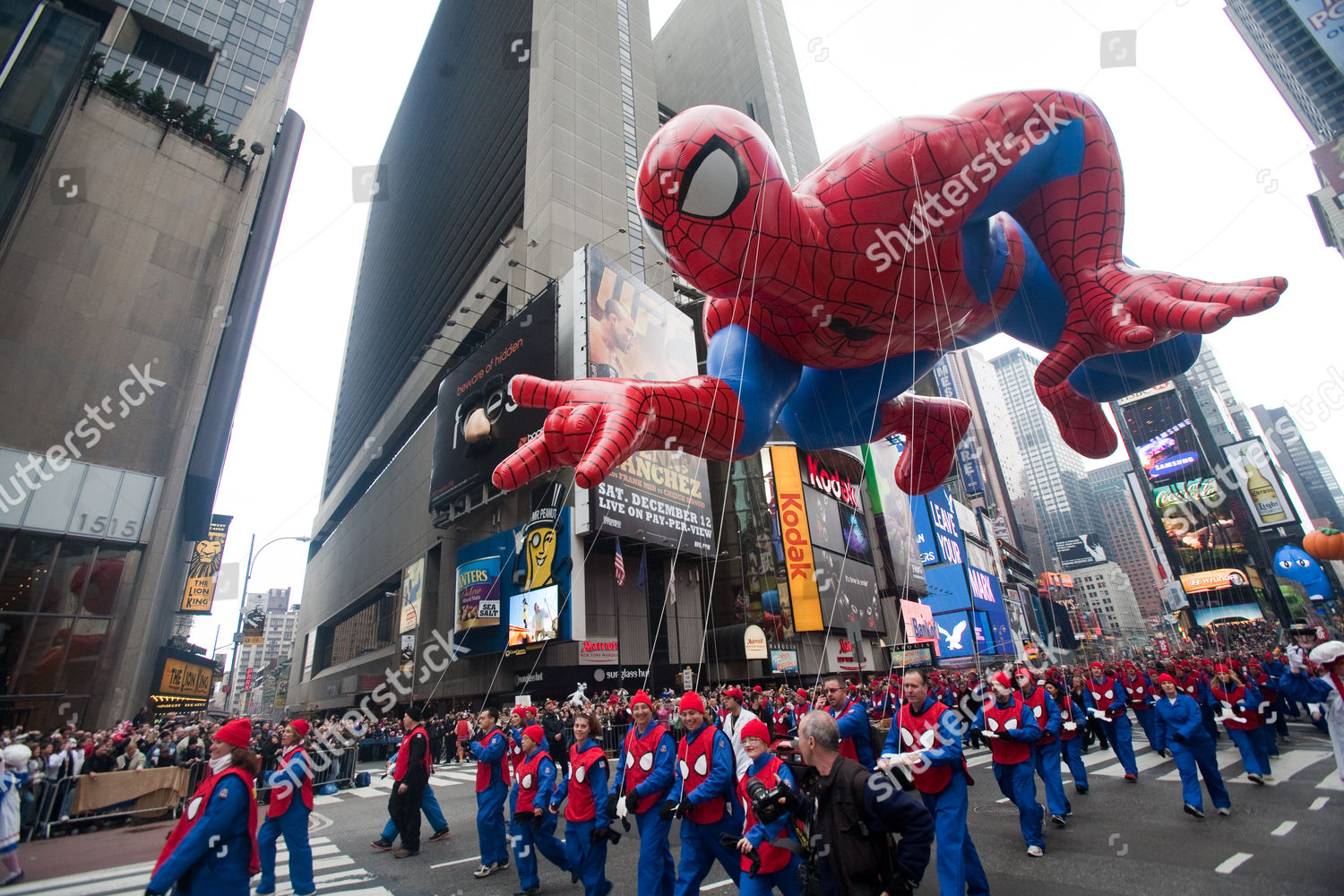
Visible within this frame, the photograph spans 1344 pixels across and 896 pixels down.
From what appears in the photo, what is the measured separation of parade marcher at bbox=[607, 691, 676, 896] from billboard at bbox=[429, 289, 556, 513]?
20.3 metres

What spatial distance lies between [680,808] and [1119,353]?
4.70 meters

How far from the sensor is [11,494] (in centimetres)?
1800

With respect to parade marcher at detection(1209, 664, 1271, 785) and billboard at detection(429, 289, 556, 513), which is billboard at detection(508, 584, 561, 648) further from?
parade marcher at detection(1209, 664, 1271, 785)

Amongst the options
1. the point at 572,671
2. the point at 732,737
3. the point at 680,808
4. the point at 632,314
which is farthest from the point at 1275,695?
the point at 632,314

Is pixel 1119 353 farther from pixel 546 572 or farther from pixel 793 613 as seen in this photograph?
pixel 793 613

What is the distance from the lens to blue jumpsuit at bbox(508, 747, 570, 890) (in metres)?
5.79

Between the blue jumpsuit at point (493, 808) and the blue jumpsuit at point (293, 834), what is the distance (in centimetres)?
158

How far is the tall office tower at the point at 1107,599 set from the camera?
123 metres

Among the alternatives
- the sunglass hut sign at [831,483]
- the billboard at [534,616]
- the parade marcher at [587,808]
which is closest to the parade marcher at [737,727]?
the parade marcher at [587,808]

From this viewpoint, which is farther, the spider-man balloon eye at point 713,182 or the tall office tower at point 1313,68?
the tall office tower at point 1313,68

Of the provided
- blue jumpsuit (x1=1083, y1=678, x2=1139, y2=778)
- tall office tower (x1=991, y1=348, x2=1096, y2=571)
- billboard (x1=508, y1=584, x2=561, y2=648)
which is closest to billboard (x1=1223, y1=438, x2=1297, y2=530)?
blue jumpsuit (x1=1083, y1=678, x2=1139, y2=778)

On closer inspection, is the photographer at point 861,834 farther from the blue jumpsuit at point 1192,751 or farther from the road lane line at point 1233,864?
the blue jumpsuit at point 1192,751

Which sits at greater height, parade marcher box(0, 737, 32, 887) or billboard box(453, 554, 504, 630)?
billboard box(453, 554, 504, 630)

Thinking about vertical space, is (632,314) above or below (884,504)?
above
